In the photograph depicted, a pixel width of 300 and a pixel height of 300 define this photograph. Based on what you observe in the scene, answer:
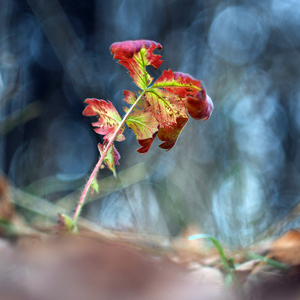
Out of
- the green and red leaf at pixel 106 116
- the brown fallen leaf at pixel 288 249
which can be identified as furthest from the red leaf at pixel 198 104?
the brown fallen leaf at pixel 288 249

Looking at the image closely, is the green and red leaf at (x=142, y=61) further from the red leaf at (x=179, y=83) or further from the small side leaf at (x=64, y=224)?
the small side leaf at (x=64, y=224)

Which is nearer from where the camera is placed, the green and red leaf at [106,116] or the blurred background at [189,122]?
the green and red leaf at [106,116]

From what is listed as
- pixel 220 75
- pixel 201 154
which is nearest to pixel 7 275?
pixel 201 154

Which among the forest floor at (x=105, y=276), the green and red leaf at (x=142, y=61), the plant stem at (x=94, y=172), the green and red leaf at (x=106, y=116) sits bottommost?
the forest floor at (x=105, y=276)

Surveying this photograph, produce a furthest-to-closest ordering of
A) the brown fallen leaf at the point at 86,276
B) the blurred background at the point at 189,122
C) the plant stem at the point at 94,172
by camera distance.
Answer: the blurred background at the point at 189,122
the plant stem at the point at 94,172
the brown fallen leaf at the point at 86,276

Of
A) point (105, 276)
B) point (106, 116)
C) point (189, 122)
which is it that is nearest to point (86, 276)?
point (105, 276)

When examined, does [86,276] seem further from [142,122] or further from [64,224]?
[142,122]

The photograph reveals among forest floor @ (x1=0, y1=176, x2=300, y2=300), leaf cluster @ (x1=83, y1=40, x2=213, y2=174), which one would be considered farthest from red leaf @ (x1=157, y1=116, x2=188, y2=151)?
forest floor @ (x1=0, y1=176, x2=300, y2=300)

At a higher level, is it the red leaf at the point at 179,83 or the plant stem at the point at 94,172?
the red leaf at the point at 179,83
